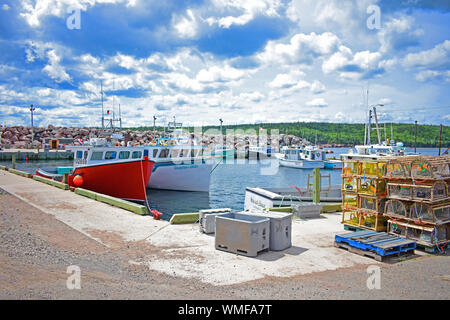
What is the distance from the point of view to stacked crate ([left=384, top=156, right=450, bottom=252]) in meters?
8.12

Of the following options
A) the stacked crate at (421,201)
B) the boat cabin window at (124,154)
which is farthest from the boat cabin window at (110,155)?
the stacked crate at (421,201)

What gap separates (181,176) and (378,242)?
64.0 ft

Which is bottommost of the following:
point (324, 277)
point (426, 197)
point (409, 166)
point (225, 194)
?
point (225, 194)

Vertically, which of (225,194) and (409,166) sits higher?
(409,166)

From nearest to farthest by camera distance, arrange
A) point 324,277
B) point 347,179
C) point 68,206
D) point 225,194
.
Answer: point 324,277 < point 347,179 < point 68,206 < point 225,194

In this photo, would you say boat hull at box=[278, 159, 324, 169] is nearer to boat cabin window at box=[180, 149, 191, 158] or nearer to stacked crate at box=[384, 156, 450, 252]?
boat cabin window at box=[180, 149, 191, 158]

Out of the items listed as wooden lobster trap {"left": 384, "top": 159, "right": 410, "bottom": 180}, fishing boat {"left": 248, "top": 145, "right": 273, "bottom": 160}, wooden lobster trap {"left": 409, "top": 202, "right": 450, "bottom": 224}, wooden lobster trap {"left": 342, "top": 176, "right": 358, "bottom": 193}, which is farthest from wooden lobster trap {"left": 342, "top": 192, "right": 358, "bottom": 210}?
fishing boat {"left": 248, "top": 145, "right": 273, "bottom": 160}

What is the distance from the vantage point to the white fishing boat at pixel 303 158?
193 feet

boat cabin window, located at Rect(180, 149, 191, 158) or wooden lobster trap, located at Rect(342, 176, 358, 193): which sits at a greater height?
boat cabin window, located at Rect(180, 149, 191, 158)

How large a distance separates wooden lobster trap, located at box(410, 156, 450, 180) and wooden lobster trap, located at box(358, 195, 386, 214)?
3.98 ft

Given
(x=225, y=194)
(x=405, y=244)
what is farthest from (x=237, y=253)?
(x=225, y=194)

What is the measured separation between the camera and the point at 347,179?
423 inches
